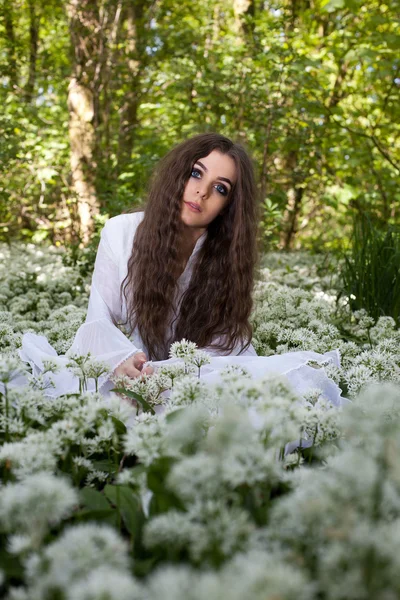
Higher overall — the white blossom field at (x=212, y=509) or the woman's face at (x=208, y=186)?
the woman's face at (x=208, y=186)

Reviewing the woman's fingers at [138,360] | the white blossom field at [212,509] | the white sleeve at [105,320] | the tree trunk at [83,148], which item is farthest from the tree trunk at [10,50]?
the white blossom field at [212,509]

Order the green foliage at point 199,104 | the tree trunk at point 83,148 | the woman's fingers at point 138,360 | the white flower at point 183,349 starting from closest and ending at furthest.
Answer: the white flower at point 183,349, the woman's fingers at point 138,360, the green foliage at point 199,104, the tree trunk at point 83,148

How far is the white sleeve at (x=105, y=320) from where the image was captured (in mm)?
2854

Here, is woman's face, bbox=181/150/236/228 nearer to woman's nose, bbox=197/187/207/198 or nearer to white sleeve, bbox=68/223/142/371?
woman's nose, bbox=197/187/207/198

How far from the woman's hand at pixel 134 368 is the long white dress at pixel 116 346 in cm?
2

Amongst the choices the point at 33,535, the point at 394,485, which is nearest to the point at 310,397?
the point at 394,485

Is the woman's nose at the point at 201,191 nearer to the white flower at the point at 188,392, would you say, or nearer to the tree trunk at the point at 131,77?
the white flower at the point at 188,392

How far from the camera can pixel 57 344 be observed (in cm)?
335

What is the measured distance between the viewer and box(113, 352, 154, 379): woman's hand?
2710mm

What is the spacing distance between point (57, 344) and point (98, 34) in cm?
485

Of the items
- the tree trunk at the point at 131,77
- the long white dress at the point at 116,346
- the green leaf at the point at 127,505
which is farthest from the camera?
the tree trunk at the point at 131,77

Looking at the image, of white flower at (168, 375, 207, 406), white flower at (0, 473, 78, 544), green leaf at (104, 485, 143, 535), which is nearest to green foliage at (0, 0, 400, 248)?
white flower at (168, 375, 207, 406)

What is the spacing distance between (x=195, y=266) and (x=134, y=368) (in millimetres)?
1032

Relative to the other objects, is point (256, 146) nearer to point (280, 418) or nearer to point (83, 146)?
point (83, 146)
